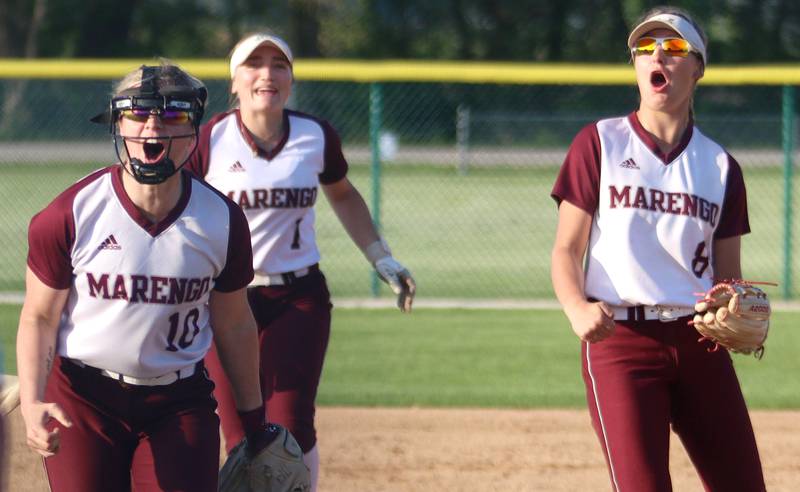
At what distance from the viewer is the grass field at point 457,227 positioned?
13.1 meters

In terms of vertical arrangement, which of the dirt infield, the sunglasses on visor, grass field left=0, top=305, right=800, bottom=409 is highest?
the sunglasses on visor

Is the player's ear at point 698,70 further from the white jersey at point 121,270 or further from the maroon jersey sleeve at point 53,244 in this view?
the maroon jersey sleeve at point 53,244

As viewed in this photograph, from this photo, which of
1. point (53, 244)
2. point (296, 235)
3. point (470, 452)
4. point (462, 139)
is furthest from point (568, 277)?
point (462, 139)

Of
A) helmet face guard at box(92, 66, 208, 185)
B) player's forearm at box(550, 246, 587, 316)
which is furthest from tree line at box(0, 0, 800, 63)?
helmet face guard at box(92, 66, 208, 185)

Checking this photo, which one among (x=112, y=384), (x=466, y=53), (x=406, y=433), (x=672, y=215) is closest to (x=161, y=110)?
(x=112, y=384)

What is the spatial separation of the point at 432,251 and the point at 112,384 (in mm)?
11421

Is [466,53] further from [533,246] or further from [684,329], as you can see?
[684,329]

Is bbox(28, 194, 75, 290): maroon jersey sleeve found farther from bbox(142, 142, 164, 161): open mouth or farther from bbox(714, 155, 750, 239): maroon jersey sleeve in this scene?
bbox(714, 155, 750, 239): maroon jersey sleeve

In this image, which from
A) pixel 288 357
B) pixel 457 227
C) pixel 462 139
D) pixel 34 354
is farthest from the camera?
pixel 462 139

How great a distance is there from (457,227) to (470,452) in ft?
34.2

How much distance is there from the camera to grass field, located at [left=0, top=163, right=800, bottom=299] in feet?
42.9

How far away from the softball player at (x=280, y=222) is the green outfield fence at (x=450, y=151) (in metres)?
5.92

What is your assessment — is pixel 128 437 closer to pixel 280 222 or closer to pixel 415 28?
pixel 280 222

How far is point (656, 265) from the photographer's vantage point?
408 centimetres
